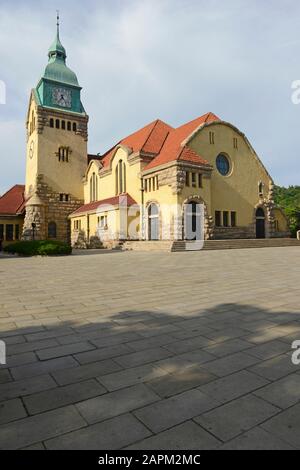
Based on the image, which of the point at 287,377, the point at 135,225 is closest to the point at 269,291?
the point at 287,377

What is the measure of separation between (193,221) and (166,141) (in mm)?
10325

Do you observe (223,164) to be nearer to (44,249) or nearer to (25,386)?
(44,249)

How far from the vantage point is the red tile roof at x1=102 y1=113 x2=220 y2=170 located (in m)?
26.4

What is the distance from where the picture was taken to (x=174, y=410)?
246 centimetres

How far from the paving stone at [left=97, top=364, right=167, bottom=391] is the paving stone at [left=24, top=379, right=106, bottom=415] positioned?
3.8 inches

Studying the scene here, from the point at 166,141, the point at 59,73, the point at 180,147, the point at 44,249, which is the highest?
the point at 59,73

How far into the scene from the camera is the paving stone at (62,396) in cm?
256

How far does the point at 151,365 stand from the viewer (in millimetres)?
3352

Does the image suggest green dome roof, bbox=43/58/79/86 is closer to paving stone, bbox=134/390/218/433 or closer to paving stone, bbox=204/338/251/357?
paving stone, bbox=204/338/251/357

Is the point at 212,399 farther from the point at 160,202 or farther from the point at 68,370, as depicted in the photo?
the point at 160,202

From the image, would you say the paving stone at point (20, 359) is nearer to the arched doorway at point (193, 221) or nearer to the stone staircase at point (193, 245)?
the stone staircase at point (193, 245)

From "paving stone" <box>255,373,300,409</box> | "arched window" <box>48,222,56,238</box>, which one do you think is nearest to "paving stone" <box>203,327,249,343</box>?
"paving stone" <box>255,373,300,409</box>

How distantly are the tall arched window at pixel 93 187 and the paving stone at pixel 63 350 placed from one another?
108ft

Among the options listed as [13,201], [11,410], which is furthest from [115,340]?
[13,201]
